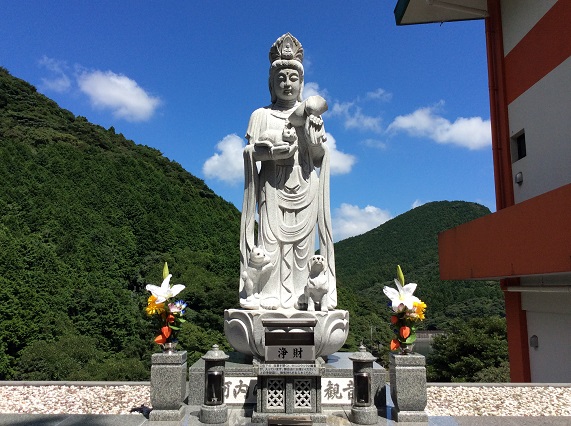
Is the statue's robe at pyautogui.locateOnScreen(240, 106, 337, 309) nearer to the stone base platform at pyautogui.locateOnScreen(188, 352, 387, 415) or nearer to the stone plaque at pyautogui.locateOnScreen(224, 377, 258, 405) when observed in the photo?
the stone base platform at pyautogui.locateOnScreen(188, 352, 387, 415)

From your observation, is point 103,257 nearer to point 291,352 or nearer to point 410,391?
point 291,352

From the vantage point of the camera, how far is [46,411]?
17.6 ft

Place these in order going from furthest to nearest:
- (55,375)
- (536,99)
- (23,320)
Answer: (23,320)
(55,375)
(536,99)

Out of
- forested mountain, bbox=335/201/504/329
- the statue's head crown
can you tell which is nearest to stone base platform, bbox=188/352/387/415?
the statue's head crown

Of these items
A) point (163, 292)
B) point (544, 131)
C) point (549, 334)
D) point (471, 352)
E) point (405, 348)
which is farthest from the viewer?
point (471, 352)

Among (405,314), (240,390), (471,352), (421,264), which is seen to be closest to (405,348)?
(405,314)

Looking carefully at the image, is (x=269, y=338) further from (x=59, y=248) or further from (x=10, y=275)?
(x=59, y=248)

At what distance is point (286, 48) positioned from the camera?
20.7ft

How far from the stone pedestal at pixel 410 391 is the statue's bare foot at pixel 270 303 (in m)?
1.61

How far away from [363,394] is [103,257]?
68.0 feet

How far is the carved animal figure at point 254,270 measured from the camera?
18.6 ft

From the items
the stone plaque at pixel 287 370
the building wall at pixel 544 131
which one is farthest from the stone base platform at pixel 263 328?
the building wall at pixel 544 131

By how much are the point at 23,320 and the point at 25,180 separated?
1105 cm

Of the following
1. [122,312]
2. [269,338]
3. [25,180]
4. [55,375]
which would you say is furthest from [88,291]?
[269,338]
